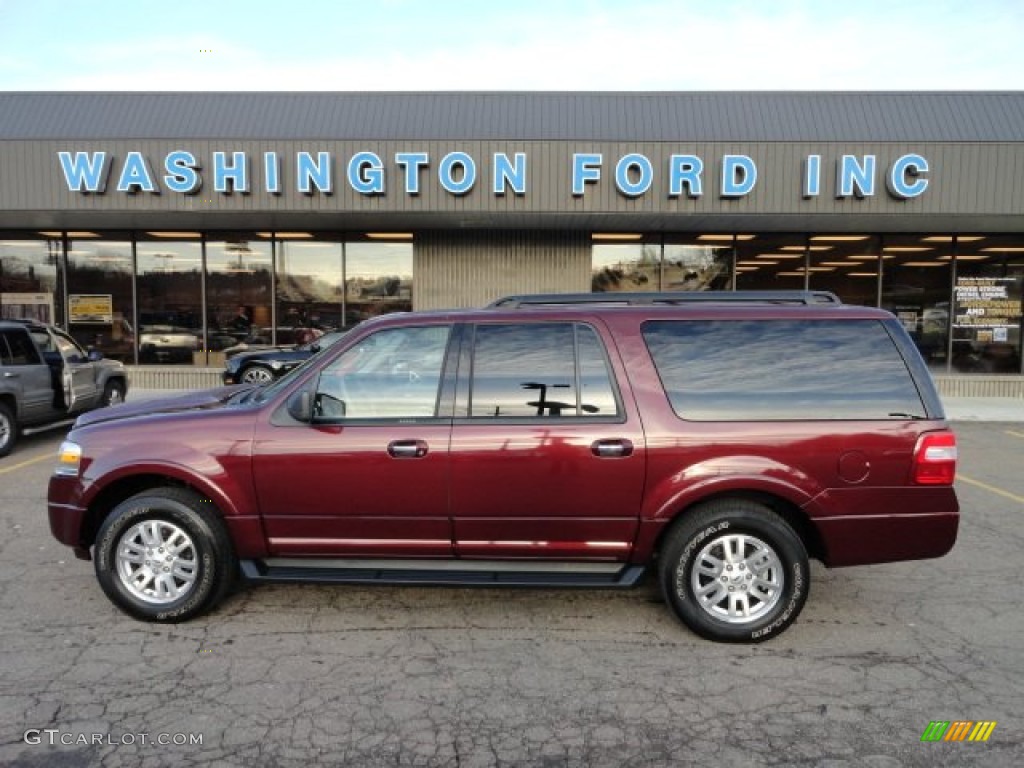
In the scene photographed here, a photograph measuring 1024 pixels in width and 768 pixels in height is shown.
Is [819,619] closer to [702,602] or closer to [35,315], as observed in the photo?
[702,602]

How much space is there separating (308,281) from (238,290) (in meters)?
1.48

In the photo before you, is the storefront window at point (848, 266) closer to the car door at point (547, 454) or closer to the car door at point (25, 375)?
the car door at point (547, 454)

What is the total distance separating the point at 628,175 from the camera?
12.6 metres

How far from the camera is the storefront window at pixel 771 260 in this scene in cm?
1541

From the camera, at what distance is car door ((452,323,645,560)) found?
3.85 meters

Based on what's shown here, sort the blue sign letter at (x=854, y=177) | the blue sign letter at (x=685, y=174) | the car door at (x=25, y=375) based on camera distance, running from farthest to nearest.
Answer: the blue sign letter at (x=685, y=174) < the blue sign letter at (x=854, y=177) < the car door at (x=25, y=375)

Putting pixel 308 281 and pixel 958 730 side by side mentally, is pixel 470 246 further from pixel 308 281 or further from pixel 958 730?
pixel 958 730

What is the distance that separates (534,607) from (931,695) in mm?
2054

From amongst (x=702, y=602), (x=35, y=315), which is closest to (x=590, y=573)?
(x=702, y=602)

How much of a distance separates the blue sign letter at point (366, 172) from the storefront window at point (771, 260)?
7.52 metres

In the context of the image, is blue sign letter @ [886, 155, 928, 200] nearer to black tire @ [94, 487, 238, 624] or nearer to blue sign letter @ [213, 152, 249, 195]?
blue sign letter @ [213, 152, 249, 195]

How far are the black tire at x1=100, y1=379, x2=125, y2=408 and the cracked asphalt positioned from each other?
261 inches

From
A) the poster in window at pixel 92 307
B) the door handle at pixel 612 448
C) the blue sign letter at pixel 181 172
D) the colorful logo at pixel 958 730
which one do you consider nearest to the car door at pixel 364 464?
the door handle at pixel 612 448

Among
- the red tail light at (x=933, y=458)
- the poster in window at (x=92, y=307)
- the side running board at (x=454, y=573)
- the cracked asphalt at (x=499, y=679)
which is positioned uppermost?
the poster in window at (x=92, y=307)
